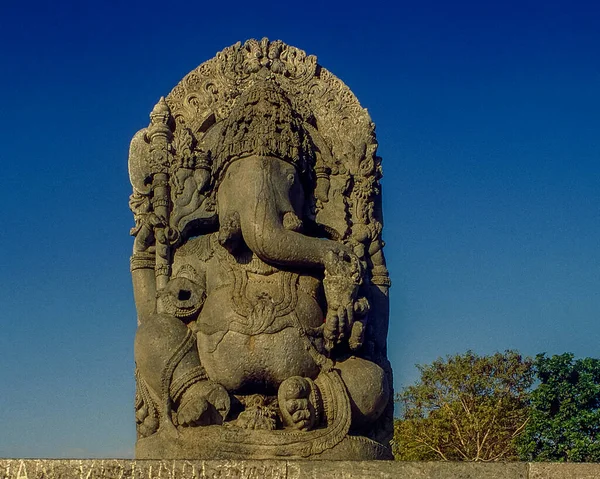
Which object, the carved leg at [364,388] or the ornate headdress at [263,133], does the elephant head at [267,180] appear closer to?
the ornate headdress at [263,133]

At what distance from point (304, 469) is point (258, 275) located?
2150 millimetres

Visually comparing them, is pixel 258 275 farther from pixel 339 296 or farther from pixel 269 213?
pixel 339 296

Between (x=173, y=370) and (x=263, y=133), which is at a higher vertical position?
(x=263, y=133)

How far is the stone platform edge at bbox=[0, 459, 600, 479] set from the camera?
596 cm

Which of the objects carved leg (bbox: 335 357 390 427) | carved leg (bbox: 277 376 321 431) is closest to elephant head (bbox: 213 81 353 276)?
carved leg (bbox: 335 357 390 427)

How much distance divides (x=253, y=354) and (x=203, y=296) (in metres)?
0.87

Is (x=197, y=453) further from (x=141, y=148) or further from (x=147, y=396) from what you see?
(x=141, y=148)

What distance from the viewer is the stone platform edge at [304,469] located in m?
5.96

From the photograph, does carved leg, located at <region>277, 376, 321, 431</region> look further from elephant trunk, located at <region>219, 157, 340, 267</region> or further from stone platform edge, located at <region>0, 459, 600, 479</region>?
elephant trunk, located at <region>219, 157, 340, 267</region>

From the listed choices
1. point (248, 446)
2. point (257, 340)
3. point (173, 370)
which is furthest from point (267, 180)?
point (248, 446)

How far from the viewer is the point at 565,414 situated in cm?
2584

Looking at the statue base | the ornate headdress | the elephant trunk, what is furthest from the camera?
the ornate headdress

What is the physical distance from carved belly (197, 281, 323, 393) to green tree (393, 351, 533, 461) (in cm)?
2201

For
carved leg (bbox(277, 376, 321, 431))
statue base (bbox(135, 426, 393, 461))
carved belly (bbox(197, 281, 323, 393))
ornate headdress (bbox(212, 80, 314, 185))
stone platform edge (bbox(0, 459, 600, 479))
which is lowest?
stone platform edge (bbox(0, 459, 600, 479))
